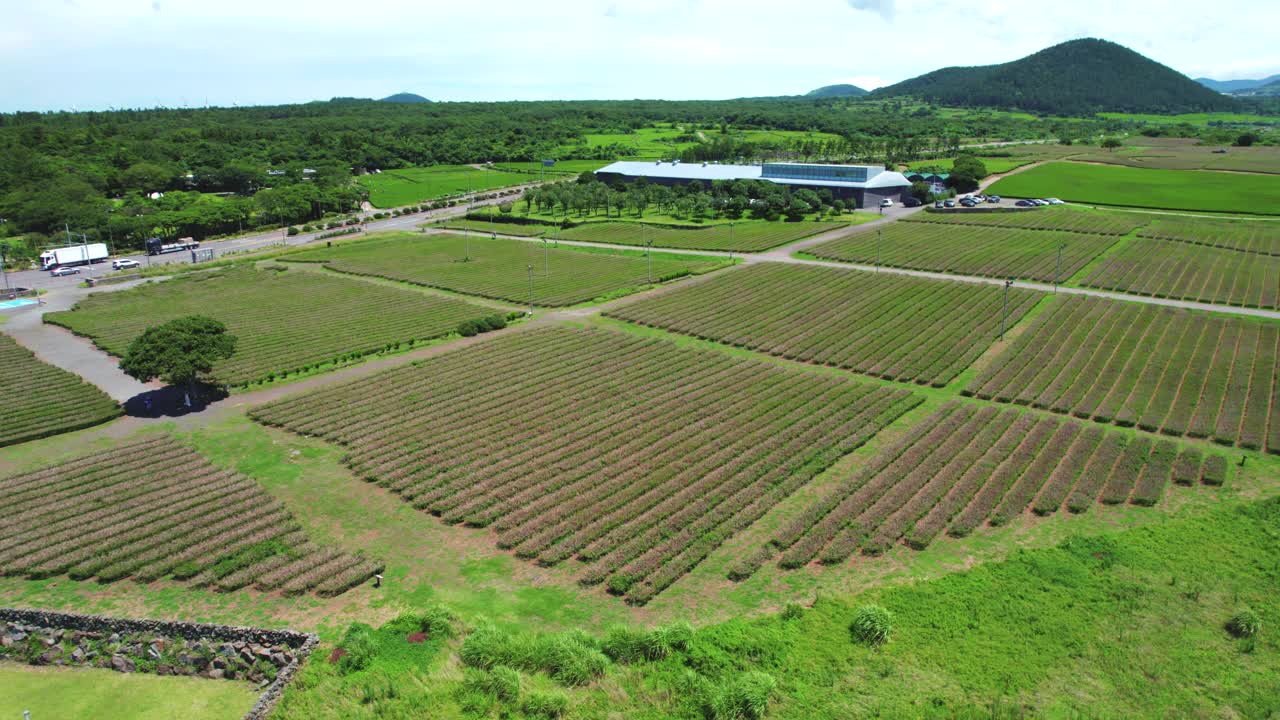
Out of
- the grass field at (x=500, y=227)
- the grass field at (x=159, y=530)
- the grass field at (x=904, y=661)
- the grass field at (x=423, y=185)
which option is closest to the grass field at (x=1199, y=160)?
A: the grass field at (x=500, y=227)

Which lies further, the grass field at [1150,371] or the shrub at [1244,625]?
the grass field at [1150,371]

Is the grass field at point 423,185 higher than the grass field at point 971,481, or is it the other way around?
the grass field at point 423,185

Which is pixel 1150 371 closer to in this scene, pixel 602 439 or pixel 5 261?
pixel 602 439

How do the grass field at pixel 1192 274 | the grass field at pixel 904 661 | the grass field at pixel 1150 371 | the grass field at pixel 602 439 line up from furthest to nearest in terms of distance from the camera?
the grass field at pixel 1192 274 < the grass field at pixel 1150 371 < the grass field at pixel 602 439 < the grass field at pixel 904 661

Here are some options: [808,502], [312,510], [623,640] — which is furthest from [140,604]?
[808,502]

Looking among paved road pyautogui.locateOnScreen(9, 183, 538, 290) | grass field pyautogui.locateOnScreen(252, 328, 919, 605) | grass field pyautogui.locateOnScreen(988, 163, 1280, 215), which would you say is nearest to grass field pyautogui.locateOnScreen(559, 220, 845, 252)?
paved road pyautogui.locateOnScreen(9, 183, 538, 290)

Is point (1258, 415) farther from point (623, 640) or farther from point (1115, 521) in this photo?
point (623, 640)

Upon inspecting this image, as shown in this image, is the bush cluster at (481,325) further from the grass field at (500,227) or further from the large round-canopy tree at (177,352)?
the grass field at (500,227)
